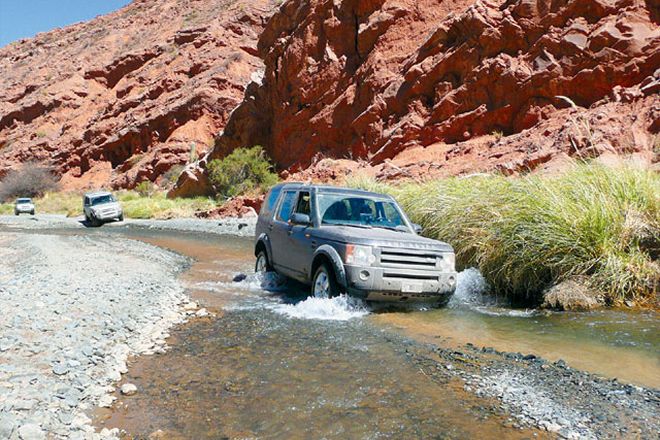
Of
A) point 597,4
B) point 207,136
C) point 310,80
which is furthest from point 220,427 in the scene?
point 207,136

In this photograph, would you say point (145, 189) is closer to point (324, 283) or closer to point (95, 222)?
point (95, 222)

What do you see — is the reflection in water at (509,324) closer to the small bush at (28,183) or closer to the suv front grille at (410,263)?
the suv front grille at (410,263)

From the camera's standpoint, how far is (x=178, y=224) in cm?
2708

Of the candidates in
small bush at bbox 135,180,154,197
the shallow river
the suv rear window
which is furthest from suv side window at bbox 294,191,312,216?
small bush at bbox 135,180,154,197

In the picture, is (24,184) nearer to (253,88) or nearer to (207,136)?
(207,136)

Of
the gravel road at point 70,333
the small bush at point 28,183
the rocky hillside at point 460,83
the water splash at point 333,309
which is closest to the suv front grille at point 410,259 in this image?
the water splash at point 333,309

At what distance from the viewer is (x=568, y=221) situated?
772 centimetres

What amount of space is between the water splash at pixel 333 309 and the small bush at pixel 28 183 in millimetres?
50507

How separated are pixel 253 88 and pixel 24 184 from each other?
28.0 m

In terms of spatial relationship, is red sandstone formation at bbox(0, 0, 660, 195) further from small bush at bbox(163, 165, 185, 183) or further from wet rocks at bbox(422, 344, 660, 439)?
wet rocks at bbox(422, 344, 660, 439)

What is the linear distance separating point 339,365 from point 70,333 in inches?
115

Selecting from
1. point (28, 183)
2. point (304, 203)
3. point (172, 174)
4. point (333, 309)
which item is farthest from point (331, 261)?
point (28, 183)

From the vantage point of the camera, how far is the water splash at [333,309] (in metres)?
6.96

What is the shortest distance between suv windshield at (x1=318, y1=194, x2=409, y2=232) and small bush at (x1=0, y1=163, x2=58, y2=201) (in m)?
49.8
